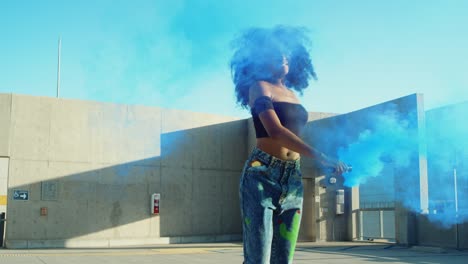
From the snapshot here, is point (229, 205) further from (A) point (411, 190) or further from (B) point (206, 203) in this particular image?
(A) point (411, 190)

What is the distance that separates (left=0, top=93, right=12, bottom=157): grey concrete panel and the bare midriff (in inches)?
632

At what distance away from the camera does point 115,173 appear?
19266 mm

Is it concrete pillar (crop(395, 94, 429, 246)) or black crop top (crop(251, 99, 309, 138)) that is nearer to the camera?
black crop top (crop(251, 99, 309, 138))

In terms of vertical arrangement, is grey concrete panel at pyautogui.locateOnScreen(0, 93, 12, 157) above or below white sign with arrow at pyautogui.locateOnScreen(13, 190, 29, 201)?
above

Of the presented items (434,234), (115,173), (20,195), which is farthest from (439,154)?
(20,195)

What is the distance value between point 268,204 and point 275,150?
0.29 m

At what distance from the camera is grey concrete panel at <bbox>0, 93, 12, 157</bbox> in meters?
17.5

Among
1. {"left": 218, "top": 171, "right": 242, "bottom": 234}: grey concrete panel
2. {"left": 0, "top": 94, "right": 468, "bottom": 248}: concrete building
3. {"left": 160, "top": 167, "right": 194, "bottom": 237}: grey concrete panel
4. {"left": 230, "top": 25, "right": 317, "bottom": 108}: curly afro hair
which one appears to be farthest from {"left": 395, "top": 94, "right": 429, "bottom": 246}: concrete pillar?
{"left": 230, "top": 25, "right": 317, "bottom": 108}: curly afro hair

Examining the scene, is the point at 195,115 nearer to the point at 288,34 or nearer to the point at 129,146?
the point at 129,146

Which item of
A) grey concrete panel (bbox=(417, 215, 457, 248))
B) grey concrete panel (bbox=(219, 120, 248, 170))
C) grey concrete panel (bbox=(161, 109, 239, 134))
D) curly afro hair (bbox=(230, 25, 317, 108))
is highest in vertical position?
grey concrete panel (bbox=(161, 109, 239, 134))

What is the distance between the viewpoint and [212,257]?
1376 cm

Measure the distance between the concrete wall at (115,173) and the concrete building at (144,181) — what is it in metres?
0.03

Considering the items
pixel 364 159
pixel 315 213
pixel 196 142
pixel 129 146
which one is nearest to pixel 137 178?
pixel 129 146

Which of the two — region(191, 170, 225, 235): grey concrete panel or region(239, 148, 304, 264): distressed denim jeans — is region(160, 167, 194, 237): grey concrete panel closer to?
region(191, 170, 225, 235): grey concrete panel
